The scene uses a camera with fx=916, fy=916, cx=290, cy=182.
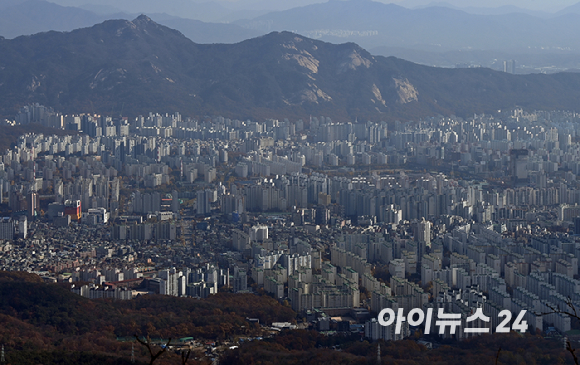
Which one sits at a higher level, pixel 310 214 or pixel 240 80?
pixel 240 80

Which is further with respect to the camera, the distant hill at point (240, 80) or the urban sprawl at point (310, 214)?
the distant hill at point (240, 80)

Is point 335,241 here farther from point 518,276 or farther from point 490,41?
point 490,41

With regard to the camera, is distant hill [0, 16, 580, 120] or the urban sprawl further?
distant hill [0, 16, 580, 120]

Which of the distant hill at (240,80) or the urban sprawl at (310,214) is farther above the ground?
the distant hill at (240,80)

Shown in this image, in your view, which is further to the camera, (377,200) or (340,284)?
(377,200)

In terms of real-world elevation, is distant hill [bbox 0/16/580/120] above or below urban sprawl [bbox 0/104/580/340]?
above

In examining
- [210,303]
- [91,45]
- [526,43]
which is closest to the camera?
[210,303]

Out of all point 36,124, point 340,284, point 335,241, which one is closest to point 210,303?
point 340,284

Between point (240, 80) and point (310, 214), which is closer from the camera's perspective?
point (310, 214)
